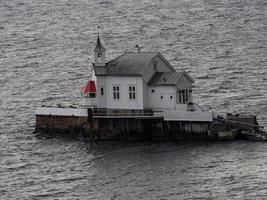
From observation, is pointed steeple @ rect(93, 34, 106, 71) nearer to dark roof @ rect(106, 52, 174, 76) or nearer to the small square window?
dark roof @ rect(106, 52, 174, 76)

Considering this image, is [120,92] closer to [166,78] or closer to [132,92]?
[132,92]

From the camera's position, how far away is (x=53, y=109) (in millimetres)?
110688

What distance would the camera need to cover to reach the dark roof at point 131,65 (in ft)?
354

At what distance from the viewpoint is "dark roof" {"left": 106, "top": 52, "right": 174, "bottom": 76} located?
108m

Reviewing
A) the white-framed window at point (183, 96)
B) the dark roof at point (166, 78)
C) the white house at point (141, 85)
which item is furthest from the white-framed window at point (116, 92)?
the white-framed window at point (183, 96)

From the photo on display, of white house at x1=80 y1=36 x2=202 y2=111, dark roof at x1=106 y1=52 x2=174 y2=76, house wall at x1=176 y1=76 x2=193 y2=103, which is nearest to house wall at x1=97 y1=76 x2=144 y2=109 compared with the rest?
white house at x1=80 y1=36 x2=202 y2=111

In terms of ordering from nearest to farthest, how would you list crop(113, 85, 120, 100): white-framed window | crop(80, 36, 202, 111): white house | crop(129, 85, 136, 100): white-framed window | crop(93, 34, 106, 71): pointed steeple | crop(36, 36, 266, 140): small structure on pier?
1. crop(36, 36, 266, 140): small structure on pier
2. crop(80, 36, 202, 111): white house
3. crop(129, 85, 136, 100): white-framed window
4. crop(113, 85, 120, 100): white-framed window
5. crop(93, 34, 106, 71): pointed steeple

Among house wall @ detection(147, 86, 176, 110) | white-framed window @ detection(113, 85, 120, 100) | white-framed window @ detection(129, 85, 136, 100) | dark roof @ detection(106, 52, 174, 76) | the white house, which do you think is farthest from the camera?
white-framed window @ detection(113, 85, 120, 100)

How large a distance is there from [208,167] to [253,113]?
2077cm

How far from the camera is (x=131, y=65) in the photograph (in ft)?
357

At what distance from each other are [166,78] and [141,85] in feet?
7.35

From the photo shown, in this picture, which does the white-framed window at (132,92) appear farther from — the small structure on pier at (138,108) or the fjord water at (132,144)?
the fjord water at (132,144)

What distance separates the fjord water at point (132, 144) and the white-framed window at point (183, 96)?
5.39 m

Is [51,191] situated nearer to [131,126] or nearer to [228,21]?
[131,126]
